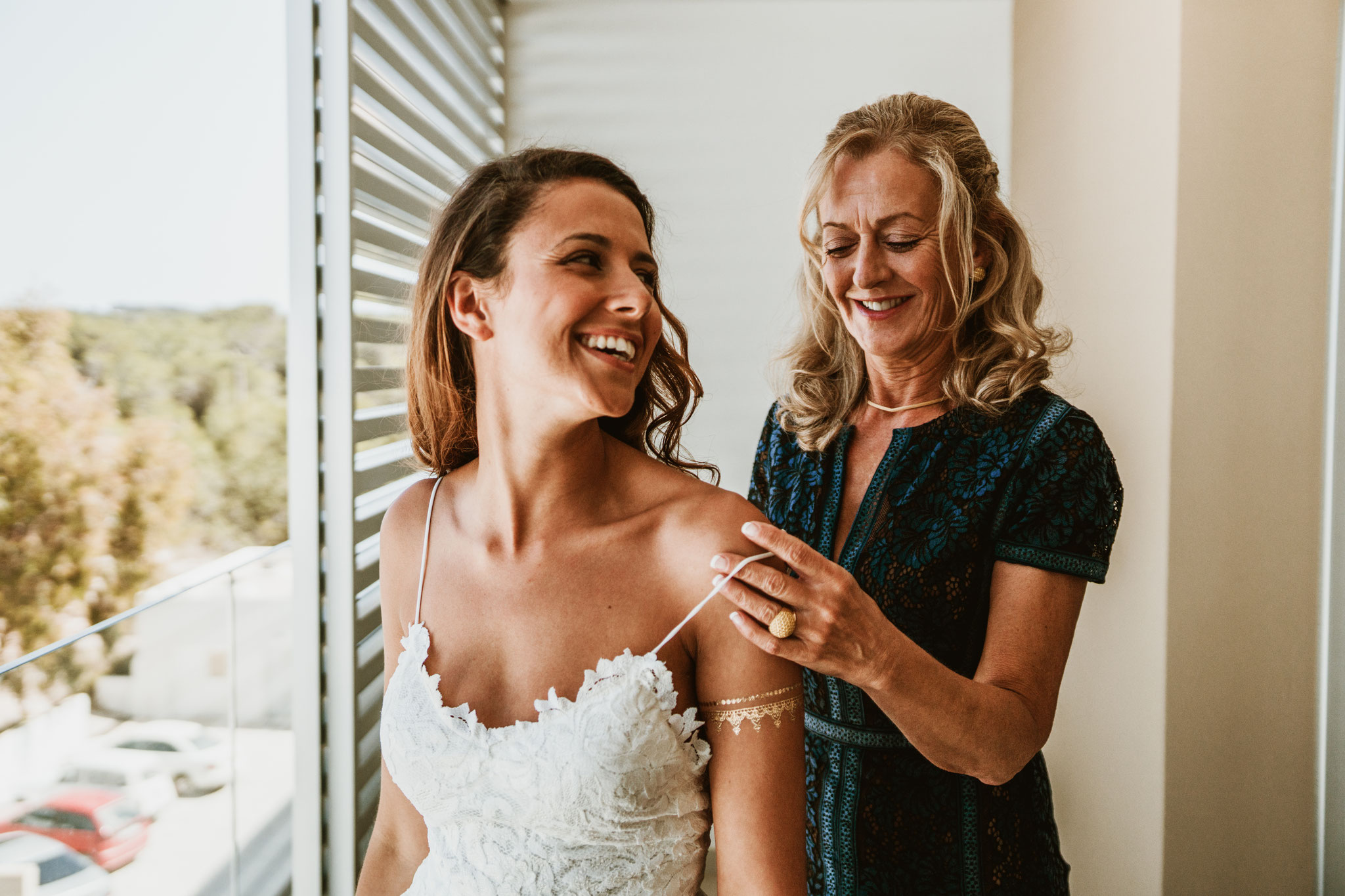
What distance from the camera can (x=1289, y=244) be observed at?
221cm

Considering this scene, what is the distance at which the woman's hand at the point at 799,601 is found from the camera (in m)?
1.02

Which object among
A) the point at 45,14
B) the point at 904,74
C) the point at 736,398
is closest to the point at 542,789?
the point at 736,398

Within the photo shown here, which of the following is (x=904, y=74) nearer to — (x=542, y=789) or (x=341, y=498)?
(x=341, y=498)

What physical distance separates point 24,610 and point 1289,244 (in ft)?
15.8

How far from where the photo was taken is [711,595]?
107 centimetres

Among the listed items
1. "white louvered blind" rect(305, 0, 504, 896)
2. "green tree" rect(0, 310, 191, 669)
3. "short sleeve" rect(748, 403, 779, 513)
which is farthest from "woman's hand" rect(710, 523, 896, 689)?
"green tree" rect(0, 310, 191, 669)

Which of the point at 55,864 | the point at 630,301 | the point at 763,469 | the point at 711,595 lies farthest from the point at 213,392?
the point at 711,595

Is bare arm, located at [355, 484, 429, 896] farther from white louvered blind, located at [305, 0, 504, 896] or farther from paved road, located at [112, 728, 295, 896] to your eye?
paved road, located at [112, 728, 295, 896]

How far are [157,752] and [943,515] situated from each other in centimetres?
310

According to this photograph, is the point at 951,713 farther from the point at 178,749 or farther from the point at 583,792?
the point at 178,749

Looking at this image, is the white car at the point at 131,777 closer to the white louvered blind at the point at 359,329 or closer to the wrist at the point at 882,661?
the white louvered blind at the point at 359,329

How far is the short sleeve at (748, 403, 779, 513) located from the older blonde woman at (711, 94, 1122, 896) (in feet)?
0.45

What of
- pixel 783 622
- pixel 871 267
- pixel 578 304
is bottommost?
pixel 783 622

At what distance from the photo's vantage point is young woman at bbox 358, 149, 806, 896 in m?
1.08
